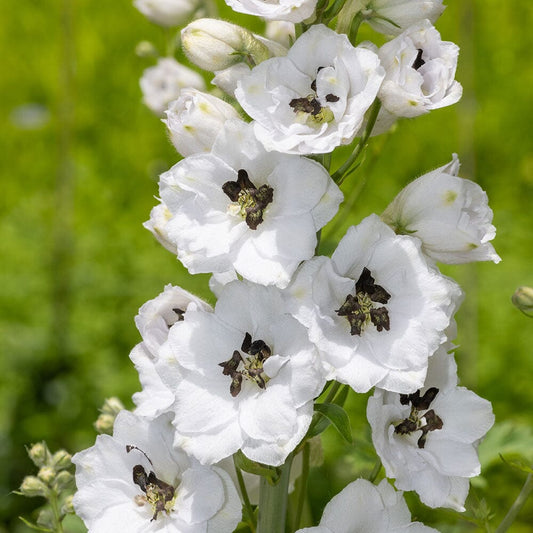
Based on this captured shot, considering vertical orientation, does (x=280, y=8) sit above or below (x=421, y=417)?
above

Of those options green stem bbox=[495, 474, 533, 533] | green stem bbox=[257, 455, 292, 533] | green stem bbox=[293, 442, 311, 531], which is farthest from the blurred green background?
green stem bbox=[257, 455, 292, 533]

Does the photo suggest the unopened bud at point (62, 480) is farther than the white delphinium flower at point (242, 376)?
Yes

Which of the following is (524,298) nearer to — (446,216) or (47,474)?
(446,216)

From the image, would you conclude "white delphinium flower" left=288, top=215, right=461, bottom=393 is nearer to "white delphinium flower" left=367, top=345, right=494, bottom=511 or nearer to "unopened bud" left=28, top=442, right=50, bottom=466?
"white delphinium flower" left=367, top=345, right=494, bottom=511

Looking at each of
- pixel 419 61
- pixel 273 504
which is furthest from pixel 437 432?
pixel 419 61

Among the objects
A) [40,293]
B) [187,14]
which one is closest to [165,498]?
[187,14]

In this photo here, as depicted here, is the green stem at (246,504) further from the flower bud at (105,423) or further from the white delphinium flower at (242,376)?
the flower bud at (105,423)

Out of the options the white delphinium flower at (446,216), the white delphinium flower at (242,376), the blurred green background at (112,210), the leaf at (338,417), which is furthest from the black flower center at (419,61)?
the blurred green background at (112,210)
